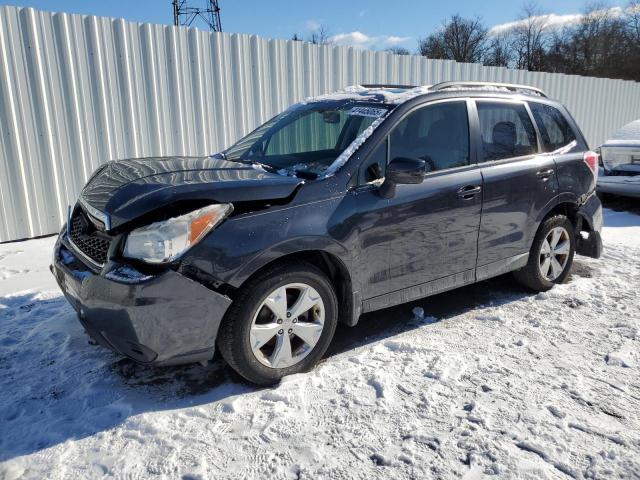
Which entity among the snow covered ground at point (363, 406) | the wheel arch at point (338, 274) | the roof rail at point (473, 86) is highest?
the roof rail at point (473, 86)

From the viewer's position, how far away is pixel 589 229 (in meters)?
5.05

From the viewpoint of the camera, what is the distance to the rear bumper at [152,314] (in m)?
2.73

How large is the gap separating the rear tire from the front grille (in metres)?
3.53

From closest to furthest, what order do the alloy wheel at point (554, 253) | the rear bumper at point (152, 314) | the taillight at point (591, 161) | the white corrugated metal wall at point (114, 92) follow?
the rear bumper at point (152, 314) → the alloy wheel at point (554, 253) → the taillight at point (591, 161) → the white corrugated metal wall at point (114, 92)

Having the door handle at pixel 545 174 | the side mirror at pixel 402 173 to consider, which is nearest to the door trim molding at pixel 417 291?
the side mirror at pixel 402 173

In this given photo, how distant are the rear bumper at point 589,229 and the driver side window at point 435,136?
1.70 metres

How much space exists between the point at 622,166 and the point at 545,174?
17.1 ft

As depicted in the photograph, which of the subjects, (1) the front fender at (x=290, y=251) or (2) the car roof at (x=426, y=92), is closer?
(1) the front fender at (x=290, y=251)

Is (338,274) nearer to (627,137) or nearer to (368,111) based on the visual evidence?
(368,111)

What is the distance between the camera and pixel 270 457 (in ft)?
8.43

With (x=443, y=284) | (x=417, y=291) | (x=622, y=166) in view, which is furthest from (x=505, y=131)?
(x=622, y=166)

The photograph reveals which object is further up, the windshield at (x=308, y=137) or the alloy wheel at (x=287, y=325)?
the windshield at (x=308, y=137)

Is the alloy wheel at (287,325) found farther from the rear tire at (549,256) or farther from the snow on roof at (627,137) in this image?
the snow on roof at (627,137)

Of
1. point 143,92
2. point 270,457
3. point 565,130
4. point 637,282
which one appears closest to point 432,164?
point 565,130
